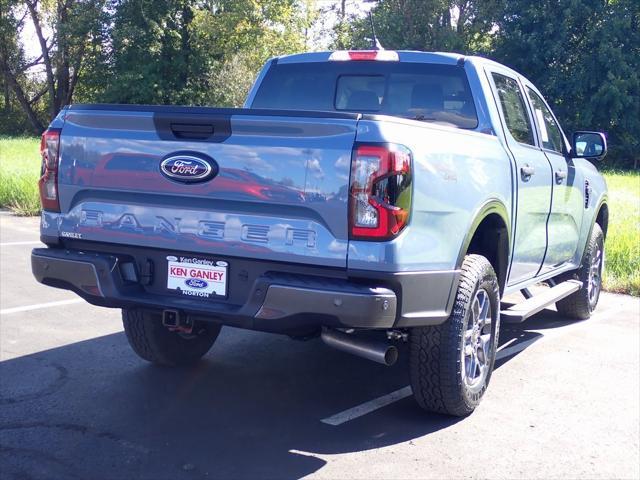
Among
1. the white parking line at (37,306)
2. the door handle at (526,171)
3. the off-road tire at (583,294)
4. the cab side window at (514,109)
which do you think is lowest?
the white parking line at (37,306)

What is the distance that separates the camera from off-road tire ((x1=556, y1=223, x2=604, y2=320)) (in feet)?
23.4

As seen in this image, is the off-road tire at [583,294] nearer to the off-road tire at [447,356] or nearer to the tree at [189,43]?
the off-road tire at [447,356]

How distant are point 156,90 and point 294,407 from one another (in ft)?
143

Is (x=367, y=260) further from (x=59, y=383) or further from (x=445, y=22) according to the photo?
(x=445, y=22)

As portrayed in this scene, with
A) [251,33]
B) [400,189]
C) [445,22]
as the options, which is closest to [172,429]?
[400,189]

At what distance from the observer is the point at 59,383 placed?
15.9ft

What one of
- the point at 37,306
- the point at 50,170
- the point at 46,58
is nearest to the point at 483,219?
the point at 50,170

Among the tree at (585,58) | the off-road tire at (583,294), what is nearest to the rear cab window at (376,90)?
the off-road tire at (583,294)

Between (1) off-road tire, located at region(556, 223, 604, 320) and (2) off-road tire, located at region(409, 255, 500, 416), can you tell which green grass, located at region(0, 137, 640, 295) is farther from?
(2) off-road tire, located at region(409, 255, 500, 416)

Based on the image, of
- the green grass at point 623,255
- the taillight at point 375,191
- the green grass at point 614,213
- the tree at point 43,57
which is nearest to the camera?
the taillight at point 375,191

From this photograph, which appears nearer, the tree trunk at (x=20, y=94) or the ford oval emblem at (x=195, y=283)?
the ford oval emblem at (x=195, y=283)

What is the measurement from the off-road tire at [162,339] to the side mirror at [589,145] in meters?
3.26

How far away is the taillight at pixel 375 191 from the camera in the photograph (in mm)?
3580

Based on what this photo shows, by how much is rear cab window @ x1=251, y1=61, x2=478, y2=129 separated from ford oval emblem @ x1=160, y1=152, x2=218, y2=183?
6.30 feet
